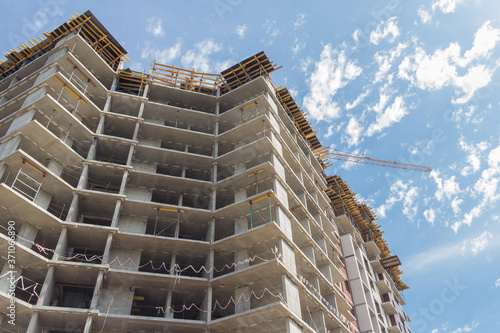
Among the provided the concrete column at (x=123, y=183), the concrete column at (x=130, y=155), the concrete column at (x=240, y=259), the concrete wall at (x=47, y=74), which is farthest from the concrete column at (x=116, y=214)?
the concrete wall at (x=47, y=74)

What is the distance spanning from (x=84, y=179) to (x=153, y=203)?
18.5ft

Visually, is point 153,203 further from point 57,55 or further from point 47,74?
point 57,55

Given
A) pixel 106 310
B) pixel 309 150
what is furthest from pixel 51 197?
pixel 309 150

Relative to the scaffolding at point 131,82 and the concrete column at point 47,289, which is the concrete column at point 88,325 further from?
the scaffolding at point 131,82

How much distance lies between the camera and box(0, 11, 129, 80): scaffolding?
40062 millimetres

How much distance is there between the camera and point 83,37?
40.9m

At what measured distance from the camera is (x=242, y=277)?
2862cm

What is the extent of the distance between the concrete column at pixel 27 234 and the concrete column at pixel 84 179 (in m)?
4.39

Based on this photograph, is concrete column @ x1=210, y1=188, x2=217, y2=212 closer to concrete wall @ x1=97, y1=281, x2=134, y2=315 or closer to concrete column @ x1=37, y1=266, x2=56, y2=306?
concrete wall @ x1=97, y1=281, x2=134, y2=315

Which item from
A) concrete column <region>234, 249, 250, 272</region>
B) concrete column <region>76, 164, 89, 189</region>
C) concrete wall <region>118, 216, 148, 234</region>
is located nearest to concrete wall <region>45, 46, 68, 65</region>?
concrete column <region>76, 164, 89, 189</region>

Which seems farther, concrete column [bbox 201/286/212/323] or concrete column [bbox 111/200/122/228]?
concrete column [bbox 111/200/122/228]

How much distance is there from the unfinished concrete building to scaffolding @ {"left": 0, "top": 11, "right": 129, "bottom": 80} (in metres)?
0.15

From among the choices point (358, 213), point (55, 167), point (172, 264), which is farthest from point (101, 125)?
point (358, 213)

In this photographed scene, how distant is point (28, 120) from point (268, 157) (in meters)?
19.4
